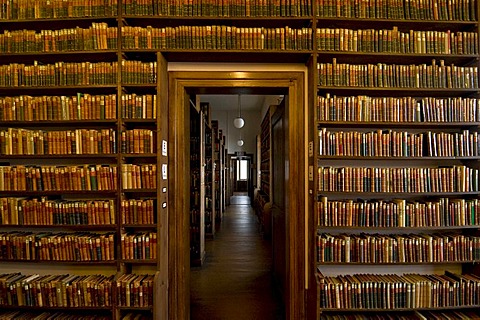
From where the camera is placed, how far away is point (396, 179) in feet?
8.65

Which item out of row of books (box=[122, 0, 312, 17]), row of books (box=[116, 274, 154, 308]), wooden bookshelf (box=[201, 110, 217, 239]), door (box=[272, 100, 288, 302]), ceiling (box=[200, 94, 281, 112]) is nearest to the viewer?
row of books (box=[116, 274, 154, 308])

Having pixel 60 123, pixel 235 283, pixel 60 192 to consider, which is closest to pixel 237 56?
pixel 60 123

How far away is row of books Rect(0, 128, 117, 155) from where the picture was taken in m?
2.61

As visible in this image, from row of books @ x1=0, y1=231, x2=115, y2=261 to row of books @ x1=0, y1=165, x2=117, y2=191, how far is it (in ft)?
1.41

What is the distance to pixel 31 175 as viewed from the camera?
8.58 ft

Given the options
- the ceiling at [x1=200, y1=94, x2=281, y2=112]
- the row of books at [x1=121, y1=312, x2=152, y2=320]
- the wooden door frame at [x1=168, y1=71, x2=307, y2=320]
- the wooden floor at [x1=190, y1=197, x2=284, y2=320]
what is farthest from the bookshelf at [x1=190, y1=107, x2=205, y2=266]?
the ceiling at [x1=200, y1=94, x2=281, y2=112]

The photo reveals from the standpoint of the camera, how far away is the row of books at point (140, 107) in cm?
261

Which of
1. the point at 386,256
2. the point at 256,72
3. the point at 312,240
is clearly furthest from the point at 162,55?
the point at 386,256

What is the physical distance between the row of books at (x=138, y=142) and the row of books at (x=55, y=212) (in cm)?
50

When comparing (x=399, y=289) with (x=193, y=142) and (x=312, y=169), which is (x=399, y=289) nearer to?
(x=312, y=169)

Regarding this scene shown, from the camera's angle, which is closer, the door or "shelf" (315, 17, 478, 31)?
"shelf" (315, 17, 478, 31)

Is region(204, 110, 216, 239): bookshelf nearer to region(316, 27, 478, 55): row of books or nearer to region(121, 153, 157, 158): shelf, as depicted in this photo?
region(121, 153, 157, 158): shelf

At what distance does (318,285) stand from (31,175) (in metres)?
2.65

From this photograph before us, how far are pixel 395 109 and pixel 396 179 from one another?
0.62 m
